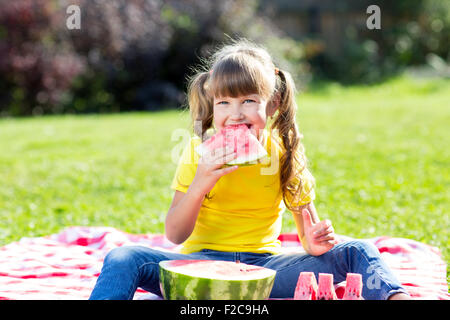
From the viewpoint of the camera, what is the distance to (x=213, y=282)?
7.93ft

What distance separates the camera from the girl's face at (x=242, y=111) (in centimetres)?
283

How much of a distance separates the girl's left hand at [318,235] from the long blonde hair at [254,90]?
237mm

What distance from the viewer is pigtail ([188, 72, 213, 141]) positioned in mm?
3221

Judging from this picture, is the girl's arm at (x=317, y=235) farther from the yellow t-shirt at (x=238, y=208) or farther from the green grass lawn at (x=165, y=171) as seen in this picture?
the green grass lawn at (x=165, y=171)

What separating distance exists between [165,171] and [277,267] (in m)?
4.20

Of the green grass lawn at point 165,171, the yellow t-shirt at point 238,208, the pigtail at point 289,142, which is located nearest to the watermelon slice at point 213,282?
the yellow t-shirt at point 238,208

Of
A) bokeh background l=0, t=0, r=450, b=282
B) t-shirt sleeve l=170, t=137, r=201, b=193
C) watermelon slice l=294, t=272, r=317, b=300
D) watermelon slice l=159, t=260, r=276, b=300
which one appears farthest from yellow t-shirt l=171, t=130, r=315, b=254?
bokeh background l=0, t=0, r=450, b=282

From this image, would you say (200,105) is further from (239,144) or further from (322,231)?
(322,231)

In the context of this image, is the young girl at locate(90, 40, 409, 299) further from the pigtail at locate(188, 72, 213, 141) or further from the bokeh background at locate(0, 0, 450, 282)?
the bokeh background at locate(0, 0, 450, 282)

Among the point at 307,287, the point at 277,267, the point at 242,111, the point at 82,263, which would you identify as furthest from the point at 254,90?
the point at 82,263

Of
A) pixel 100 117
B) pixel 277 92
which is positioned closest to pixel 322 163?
pixel 277 92
